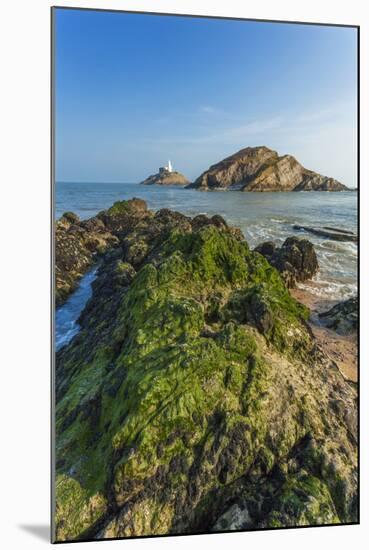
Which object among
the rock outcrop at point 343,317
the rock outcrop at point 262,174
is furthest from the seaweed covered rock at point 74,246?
the rock outcrop at point 343,317

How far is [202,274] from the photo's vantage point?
625cm

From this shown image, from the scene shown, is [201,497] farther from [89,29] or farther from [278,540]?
[89,29]

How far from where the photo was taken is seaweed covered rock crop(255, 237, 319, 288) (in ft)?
20.4

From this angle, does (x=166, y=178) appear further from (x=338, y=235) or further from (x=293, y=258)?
(x=338, y=235)

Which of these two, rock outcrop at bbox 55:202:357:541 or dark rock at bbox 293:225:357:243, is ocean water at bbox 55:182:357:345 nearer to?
dark rock at bbox 293:225:357:243

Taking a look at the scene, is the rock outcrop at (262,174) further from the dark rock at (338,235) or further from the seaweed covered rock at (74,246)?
the seaweed covered rock at (74,246)

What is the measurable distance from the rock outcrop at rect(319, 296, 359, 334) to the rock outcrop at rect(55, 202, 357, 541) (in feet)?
0.98

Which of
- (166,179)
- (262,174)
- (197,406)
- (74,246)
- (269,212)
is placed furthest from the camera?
(269,212)

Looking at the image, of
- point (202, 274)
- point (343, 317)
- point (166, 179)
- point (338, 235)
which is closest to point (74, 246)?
point (166, 179)

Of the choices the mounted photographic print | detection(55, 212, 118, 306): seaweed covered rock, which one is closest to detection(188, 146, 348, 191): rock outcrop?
the mounted photographic print

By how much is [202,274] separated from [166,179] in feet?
4.25

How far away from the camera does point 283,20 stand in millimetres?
5836

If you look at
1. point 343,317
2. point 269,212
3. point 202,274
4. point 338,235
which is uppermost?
point 269,212

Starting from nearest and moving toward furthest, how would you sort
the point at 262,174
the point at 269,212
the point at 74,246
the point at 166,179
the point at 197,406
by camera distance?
the point at 197,406
the point at 74,246
the point at 166,179
the point at 262,174
the point at 269,212
